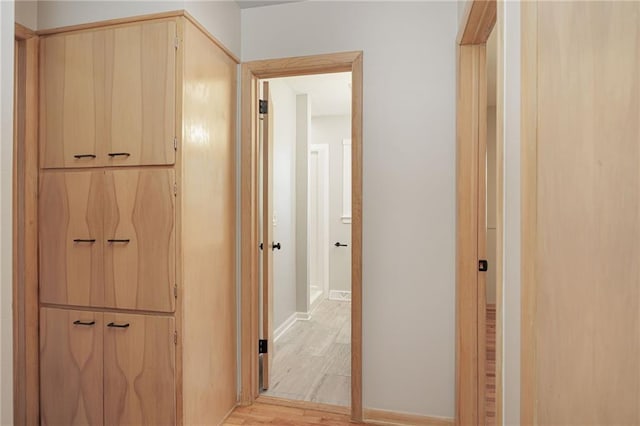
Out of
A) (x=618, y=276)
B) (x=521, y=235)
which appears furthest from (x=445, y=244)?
(x=618, y=276)

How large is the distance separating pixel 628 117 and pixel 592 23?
20 centimetres

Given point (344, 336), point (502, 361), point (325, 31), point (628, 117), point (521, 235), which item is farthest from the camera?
point (344, 336)

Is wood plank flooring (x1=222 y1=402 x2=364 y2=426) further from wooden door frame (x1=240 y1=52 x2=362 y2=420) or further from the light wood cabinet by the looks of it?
the light wood cabinet

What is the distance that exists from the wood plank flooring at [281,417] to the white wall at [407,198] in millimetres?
266

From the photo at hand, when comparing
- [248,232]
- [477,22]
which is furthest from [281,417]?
[477,22]

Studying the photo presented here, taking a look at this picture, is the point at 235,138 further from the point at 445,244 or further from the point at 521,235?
the point at 521,235

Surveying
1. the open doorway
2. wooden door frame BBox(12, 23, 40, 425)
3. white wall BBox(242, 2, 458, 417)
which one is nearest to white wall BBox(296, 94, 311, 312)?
the open doorway

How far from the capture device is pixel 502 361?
110cm

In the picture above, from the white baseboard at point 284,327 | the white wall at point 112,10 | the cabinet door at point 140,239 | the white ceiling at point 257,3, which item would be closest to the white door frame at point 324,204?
the white baseboard at point 284,327

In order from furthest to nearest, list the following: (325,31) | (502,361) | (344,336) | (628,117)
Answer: (344,336) < (325,31) < (502,361) < (628,117)

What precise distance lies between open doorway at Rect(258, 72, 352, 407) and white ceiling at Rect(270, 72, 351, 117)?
10 millimetres

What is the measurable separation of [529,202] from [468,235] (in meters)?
1.25

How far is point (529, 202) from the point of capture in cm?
87

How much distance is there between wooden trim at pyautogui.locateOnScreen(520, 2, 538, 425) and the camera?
85 cm
